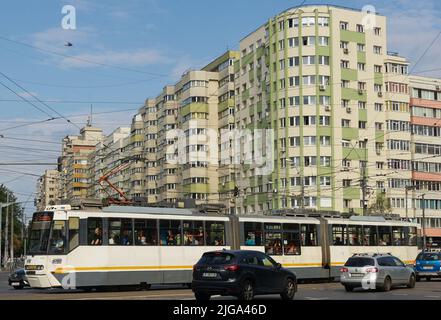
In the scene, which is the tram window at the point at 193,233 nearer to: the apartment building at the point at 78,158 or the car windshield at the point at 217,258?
the car windshield at the point at 217,258

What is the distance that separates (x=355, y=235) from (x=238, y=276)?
1683 cm

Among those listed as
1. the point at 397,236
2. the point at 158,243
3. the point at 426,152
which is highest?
the point at 426,152

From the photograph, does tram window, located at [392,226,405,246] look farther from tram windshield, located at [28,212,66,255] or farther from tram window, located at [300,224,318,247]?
tram windshield, located at [28,212,66,255]

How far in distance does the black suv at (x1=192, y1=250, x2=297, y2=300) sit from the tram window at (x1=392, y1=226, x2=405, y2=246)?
58.3ft

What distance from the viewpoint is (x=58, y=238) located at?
2641 cm

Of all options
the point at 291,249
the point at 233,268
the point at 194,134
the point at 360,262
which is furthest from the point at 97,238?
the point at 194,134

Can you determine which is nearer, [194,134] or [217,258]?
[217,258]

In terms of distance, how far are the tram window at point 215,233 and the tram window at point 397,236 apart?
1177cm

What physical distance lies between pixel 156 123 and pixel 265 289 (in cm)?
8841

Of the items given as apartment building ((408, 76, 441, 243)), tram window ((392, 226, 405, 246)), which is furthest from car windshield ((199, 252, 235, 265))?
apartment building ((408, 76, 441, 243))

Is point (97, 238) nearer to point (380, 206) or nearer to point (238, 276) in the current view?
point (238, 276)

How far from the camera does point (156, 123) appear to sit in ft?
359
